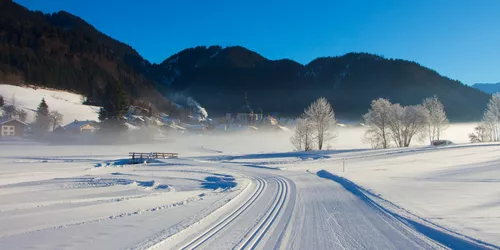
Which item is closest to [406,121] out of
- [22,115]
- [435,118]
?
[435,118]

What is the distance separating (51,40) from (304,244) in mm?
180852

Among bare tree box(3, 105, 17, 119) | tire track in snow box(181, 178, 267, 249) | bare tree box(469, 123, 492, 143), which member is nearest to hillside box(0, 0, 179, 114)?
bare tree box(3, 105, 17, 119)

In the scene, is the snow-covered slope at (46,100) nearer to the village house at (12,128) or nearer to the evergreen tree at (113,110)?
the village house at (12,128)

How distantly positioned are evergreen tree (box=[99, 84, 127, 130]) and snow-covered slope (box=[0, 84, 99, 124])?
47.1 feet

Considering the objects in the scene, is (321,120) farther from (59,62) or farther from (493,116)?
(59,62)

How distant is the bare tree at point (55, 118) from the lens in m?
82.2

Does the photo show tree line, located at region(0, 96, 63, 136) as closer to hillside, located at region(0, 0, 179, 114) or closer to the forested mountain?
hillside, located at region(0, 0, 179, 114)

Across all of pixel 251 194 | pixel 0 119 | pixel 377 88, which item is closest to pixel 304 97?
pixel 377 88

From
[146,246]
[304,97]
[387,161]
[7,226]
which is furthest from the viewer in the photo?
[304,97]

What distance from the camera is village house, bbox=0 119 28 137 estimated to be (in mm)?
72312

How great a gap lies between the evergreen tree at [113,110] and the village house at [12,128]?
17.9 m

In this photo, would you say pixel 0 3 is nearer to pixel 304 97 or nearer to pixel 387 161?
pixel 304 97

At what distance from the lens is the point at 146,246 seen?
6941 mm

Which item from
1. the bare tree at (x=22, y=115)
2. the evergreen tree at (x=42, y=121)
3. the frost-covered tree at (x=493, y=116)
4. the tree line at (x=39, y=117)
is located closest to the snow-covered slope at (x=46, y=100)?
the bare tree at (x=22, y=115)
